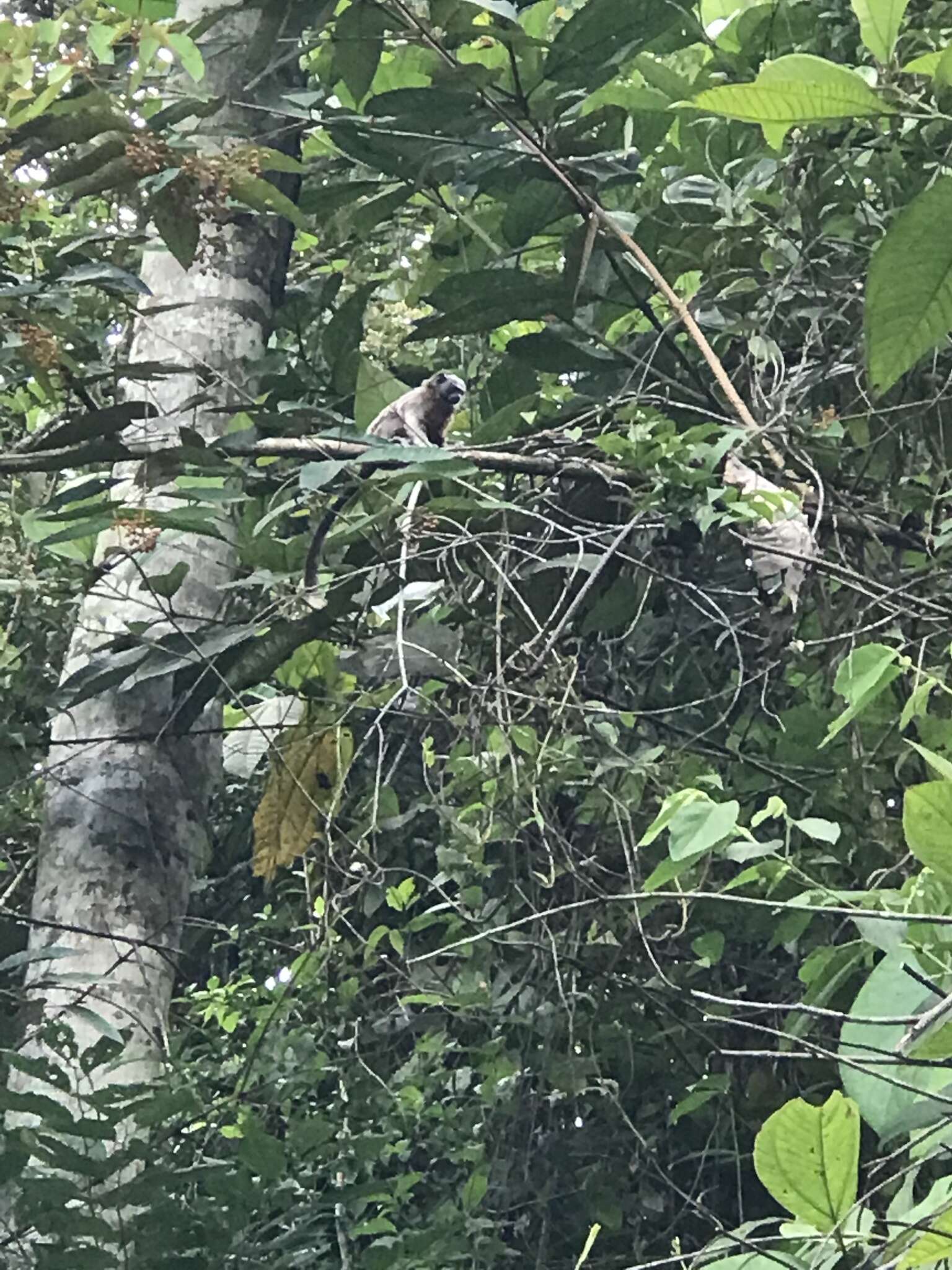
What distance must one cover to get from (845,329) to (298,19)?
779 mm

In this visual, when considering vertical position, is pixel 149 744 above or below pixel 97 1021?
above

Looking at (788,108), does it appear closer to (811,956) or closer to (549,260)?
(811,956)

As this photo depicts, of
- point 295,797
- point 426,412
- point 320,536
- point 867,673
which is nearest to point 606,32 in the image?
point 320,536

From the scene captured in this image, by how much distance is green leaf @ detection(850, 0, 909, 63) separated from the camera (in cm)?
89

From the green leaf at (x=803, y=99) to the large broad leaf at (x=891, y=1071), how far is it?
510mm

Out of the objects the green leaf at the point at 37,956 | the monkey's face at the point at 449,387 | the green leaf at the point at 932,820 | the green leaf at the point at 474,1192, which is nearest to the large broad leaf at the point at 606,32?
the monkey's face at the point at 449,387

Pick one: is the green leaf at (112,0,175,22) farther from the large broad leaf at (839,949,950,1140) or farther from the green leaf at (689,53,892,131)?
the large broad leaf at (839,949,950,1140)

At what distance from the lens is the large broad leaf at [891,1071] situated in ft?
2.87

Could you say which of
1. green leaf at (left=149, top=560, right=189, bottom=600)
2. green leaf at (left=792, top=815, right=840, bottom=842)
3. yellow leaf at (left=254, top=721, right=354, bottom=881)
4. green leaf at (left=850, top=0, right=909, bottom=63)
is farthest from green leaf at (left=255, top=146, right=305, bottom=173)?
green leaf at (left=792, top=815, right=840, bottom=842)

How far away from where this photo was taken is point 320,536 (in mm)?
1725

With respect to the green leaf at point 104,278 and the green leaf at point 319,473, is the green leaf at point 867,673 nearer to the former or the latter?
the green leaf at point 319,473

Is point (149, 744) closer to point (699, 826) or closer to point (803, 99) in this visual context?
point (699, 826)

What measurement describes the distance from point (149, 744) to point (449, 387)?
1.04m

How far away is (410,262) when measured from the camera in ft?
8.79
